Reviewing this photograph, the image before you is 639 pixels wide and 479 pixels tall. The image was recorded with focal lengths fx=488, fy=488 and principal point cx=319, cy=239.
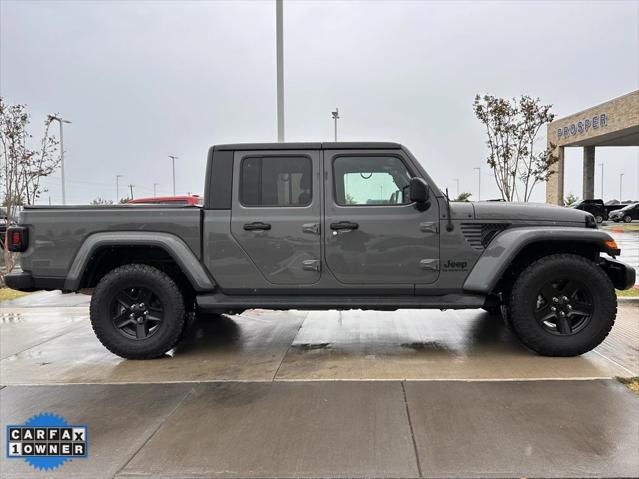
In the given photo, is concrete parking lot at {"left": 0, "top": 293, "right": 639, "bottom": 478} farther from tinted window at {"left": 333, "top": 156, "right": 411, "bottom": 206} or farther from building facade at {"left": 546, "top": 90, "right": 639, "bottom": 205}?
building facade at {"left": 546, "top": 90, "right": 639, "bottom": 205}

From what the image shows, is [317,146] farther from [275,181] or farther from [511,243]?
[511,243]

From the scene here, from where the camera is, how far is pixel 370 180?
15.3 feet

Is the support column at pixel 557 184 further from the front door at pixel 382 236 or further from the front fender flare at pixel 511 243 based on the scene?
the front door at pixel 382 236

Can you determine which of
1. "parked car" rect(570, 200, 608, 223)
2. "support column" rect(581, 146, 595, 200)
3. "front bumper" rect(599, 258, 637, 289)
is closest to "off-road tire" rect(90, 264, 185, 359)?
"front bumper" rect(599, 258, 637, 289)

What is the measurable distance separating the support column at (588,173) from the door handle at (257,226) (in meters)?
32.6

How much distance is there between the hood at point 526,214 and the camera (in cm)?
451

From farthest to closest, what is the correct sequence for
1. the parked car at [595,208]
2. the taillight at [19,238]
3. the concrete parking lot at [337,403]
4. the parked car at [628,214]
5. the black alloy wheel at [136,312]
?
the parked car at [628,214] → the parked car at [595,208] → the black alloy wheel at [136,312] → the taillight at [19,238] → the concrete parking lot at [337,403]

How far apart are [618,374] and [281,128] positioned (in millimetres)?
6818

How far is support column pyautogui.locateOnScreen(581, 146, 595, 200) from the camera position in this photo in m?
31.4

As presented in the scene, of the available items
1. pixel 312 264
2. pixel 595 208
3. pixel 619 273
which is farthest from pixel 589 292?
pixel 595 208

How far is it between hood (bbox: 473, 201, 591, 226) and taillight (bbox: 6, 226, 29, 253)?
4228 millimetres

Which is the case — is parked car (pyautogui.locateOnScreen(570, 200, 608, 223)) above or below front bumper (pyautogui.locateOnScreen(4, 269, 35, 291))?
above

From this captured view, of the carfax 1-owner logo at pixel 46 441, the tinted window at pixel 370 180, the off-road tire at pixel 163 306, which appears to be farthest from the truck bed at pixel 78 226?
the carfax 1-owner logo at pixel 46 441

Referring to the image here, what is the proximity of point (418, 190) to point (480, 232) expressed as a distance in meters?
0.73
